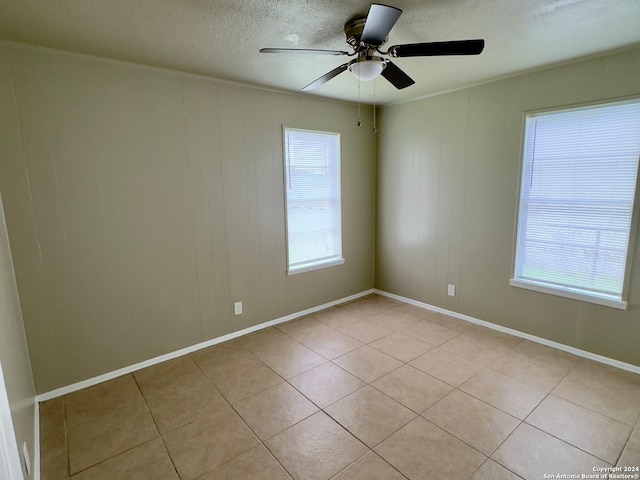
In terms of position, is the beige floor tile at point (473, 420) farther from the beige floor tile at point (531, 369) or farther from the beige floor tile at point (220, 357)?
the beige floor tile at point (220, 357)

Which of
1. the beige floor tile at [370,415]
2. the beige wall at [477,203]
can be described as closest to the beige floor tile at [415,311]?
the beige wall at [477,203]

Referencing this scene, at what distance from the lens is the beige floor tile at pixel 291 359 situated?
8.95ft

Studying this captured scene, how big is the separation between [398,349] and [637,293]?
1.86 metres

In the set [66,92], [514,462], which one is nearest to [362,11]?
[66,92]

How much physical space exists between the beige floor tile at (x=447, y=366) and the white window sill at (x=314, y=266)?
153 centimetres

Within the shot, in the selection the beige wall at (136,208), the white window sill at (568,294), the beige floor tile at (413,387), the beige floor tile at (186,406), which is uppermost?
the beige wall at (136,208)

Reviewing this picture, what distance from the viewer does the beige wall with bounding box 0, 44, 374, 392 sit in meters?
2.25

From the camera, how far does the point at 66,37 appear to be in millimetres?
2055

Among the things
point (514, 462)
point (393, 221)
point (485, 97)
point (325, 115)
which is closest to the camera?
point (514, 462)

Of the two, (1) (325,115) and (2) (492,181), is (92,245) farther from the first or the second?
(2) (492,181)

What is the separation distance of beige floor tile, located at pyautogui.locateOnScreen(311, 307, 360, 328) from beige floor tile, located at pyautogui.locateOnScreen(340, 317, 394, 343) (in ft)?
0.29

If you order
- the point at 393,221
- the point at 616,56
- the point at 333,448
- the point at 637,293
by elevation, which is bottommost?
the point at 333,448

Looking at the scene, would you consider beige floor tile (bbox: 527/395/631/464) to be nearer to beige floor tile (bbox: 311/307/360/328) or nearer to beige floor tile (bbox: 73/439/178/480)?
beige floor tile (bbox: 311/307/360/328)

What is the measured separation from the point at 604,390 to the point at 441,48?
2.57 meters
